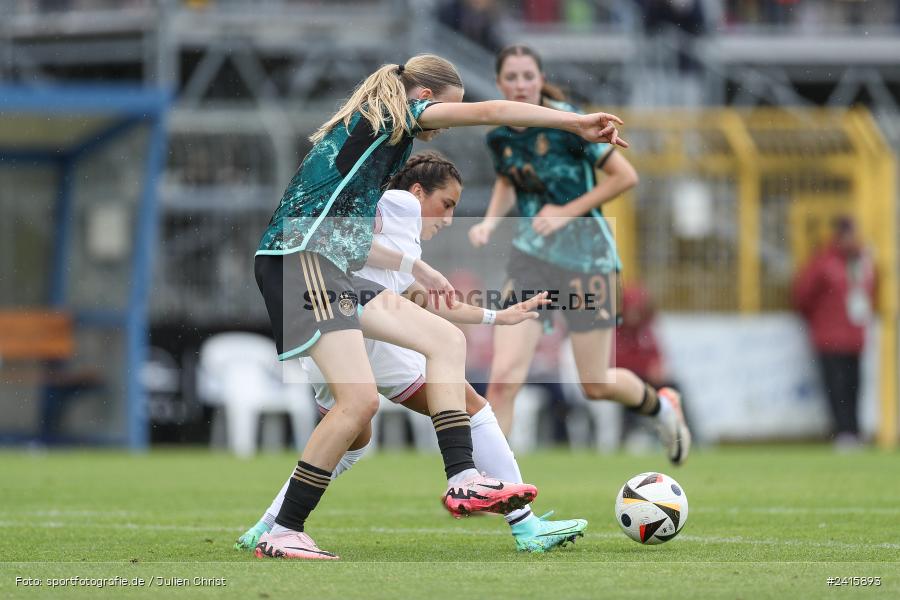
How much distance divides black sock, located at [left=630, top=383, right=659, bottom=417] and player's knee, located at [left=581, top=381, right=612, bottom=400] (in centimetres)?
34

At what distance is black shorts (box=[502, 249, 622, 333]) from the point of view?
26.5ft

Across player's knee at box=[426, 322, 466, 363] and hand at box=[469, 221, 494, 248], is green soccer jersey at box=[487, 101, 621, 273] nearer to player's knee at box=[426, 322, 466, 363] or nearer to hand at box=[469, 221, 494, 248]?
hand at box=[469, 221, 494, 248]

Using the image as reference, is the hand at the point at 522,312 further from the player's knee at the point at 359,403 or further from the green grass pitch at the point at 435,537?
the green grass pitch at the point at 435,537

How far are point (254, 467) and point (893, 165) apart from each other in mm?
8179

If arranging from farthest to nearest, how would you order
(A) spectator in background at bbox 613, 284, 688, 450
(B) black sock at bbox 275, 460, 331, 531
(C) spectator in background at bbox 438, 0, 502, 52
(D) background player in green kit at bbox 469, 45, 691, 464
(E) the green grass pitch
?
(C) spectator in background at bbox 438, 0, 502, 52 → (A) spectator in background at bbox 613, 284, 688, 450 → (D) background player in green kit at bbox 469, 45, 691, 464 → (B) black sock at bbox 275, 460, 331, 531 → (E) the green grass pitch

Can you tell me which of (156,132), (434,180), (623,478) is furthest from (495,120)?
(156,132)

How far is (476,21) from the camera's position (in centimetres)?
1884

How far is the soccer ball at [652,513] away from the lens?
19.9 feet

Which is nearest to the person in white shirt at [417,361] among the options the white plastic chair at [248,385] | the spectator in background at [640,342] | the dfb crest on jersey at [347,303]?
the dfb crest on jersey at [347,303]

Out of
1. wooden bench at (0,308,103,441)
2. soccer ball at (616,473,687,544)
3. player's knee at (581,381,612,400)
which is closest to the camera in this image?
soccer ball at (616,473,687,544)

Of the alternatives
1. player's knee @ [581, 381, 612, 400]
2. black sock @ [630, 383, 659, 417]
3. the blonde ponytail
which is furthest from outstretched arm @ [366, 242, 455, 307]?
black sock @ [630, 383, 659, 417]

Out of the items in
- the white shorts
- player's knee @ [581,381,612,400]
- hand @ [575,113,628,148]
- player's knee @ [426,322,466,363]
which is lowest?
player's knee @ [581,381,612,400]

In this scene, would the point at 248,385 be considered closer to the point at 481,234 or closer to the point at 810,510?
the point at 481,234

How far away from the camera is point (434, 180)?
20.6 feet
